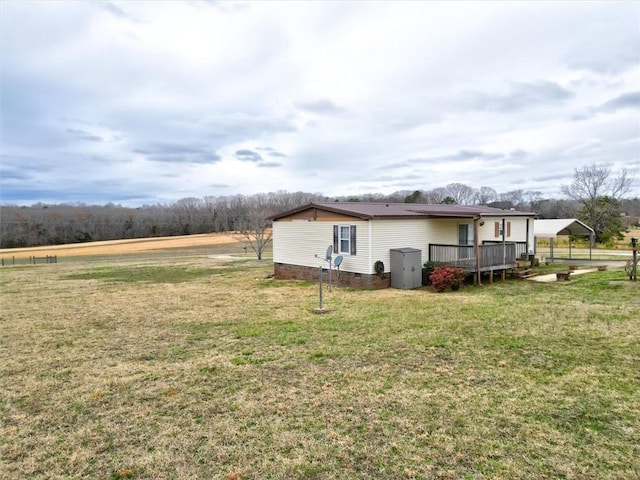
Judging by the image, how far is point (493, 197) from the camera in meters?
85.2

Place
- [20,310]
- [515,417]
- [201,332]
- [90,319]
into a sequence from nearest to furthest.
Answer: [515,417] < [201,332] < [90,319] < [20,310]

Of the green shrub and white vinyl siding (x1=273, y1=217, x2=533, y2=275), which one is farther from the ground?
white vinyl siding (x1=273, y1=217, x2=533, y2=275)

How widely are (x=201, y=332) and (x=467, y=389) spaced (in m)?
5.67

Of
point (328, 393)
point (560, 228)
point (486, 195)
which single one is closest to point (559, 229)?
point (560, 228)

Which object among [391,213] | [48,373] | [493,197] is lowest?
[48,373]

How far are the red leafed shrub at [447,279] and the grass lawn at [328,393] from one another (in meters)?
2.87

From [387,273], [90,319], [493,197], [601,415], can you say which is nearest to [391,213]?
[387,273]

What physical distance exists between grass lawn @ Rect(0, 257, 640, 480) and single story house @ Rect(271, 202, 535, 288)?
4208 mm

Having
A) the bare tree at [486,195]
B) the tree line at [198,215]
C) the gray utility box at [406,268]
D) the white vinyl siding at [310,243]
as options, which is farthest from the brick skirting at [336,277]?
the bare tree at [486,195]

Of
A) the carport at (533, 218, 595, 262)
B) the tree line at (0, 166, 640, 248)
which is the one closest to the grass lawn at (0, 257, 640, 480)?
the carport at (533, 218, 595, 262)

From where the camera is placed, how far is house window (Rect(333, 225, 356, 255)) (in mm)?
15562

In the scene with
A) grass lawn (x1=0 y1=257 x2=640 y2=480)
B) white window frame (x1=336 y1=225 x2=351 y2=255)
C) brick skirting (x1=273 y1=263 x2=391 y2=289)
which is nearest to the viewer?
grass lawn (x1=0 y1=257 x2=640 y2=480)

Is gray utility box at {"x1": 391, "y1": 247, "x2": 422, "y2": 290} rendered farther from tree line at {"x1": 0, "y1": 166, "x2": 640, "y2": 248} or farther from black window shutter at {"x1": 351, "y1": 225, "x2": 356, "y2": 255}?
tree line at {"x1": 0, "y1": 166, "x2": 640, "y2": 248}

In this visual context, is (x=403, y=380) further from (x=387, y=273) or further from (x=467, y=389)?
(x=387, y=273)
